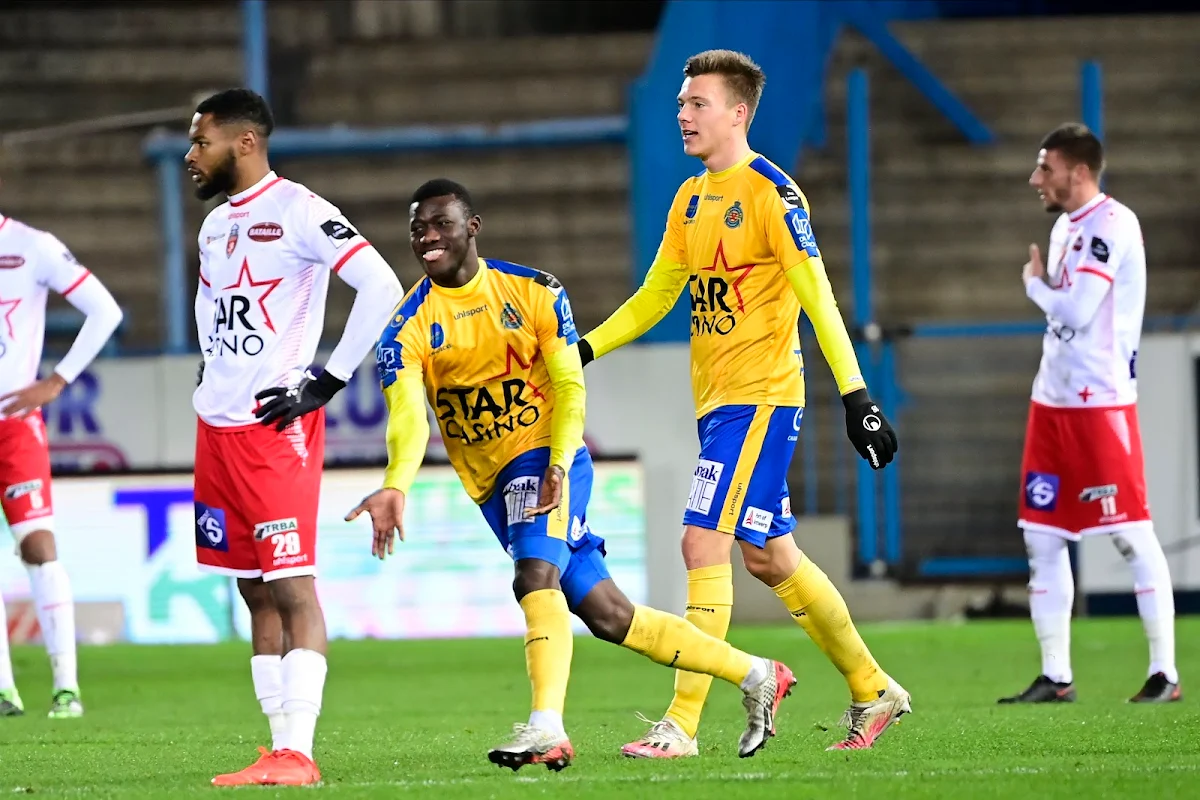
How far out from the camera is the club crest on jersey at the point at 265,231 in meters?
5.47

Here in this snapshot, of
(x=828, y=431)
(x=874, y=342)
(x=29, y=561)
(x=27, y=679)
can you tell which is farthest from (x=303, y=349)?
(x=828, y=431)

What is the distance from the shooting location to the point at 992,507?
17062mm

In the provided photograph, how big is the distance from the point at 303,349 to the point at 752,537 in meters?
1.51

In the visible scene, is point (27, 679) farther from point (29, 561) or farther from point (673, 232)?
point (673, 232)

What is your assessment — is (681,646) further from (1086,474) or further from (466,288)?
(1086,474)

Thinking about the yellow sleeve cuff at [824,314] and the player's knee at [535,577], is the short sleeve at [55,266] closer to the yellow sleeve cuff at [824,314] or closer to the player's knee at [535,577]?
the player's knee at [535,577]

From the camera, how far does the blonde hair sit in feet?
19.7

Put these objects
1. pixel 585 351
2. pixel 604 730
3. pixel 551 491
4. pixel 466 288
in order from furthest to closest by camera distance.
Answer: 1. pixel 604 730
2. pixel 585 351
3. pixel 466 288
4. pixel 551 491

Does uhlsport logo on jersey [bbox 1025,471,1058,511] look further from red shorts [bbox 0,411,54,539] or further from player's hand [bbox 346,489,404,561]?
red shorts [bbox 0,411,54,539]

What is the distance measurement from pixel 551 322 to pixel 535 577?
2.62ft

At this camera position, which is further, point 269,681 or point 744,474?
point 744,474

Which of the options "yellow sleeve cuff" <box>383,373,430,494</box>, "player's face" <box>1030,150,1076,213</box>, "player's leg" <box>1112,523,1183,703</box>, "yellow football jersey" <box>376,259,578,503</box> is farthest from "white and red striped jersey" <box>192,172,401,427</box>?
"player's leg" <box>1112,523,1183,703</box>

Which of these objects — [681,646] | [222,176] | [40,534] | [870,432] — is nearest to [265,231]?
[222,176]

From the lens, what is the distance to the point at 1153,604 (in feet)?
26.5
